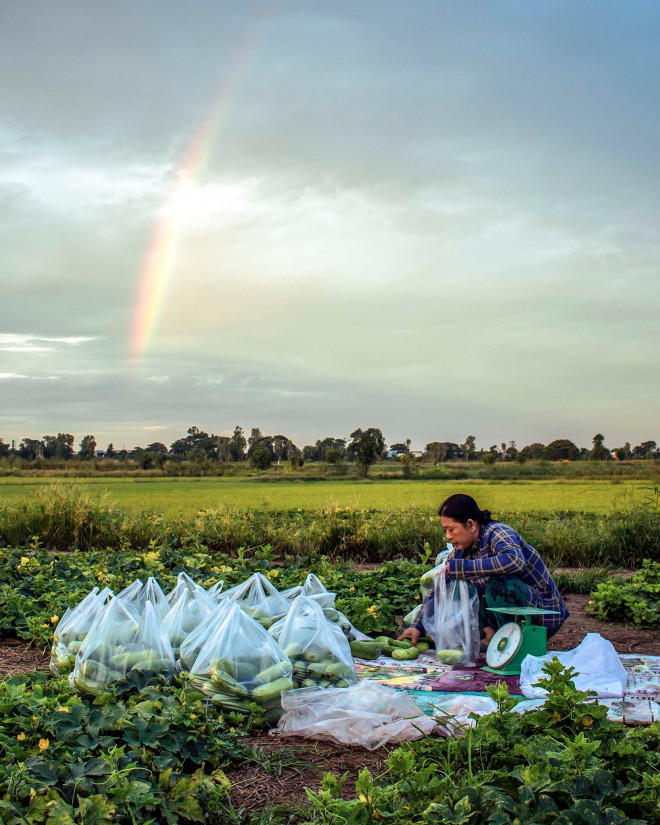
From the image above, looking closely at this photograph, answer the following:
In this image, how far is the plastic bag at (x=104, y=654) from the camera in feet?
13.0

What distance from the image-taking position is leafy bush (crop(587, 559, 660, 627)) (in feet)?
20.5

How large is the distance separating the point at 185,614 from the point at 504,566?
7.04 feet

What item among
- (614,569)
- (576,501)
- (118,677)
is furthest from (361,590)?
(576,501)

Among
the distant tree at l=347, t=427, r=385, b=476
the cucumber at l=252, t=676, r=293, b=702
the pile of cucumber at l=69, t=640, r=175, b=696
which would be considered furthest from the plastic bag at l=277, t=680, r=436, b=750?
the distant tree at l=347, t=427, r=385, b=476

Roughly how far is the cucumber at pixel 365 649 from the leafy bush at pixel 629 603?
2468 millimetres

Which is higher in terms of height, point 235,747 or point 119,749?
point 119,749

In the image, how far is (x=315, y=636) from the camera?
14.3ft

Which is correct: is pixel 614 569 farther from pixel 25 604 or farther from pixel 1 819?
pixel 1 819

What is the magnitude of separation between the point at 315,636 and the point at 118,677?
1134mm

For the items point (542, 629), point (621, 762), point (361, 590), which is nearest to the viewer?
point (621, 762)

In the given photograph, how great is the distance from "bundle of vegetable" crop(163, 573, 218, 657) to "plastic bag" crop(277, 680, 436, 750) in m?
0.78

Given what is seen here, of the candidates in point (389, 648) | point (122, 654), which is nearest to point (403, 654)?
point (389, 648)

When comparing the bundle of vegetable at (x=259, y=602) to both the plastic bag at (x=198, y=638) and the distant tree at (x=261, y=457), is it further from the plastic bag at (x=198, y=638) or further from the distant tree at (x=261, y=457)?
the distant tree at (x=261, y=457)

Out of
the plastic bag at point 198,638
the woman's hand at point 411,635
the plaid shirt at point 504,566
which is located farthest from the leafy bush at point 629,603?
the plastic bag at point 198,638
